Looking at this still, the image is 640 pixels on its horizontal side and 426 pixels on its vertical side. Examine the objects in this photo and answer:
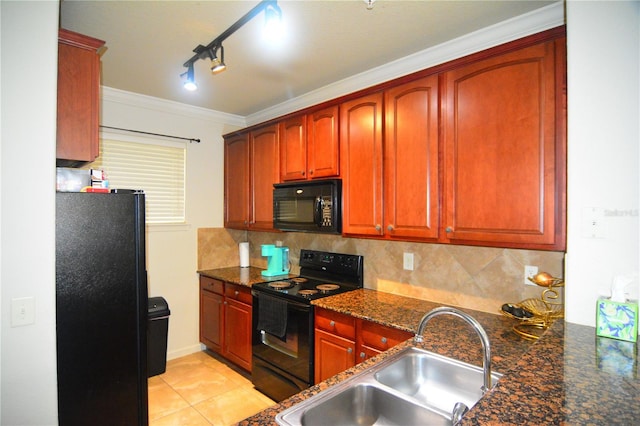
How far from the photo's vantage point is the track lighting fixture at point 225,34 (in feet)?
5.28

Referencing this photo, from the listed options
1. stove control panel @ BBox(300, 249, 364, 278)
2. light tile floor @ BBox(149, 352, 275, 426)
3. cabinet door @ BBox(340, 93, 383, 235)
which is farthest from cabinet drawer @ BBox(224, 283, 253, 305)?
cabinet door @ BBox(340, 93, 383, 235)

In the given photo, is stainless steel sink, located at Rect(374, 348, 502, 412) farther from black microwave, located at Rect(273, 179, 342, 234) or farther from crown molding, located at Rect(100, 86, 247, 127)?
crown molding, located at Rect(100, 86, 247, 127)

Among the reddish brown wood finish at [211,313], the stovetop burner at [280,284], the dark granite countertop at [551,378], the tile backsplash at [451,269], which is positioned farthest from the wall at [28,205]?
the tile backsplash at [451,269]

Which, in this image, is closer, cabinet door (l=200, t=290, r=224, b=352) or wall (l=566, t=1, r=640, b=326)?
wall (l=566, t=1, r=640, b=326)

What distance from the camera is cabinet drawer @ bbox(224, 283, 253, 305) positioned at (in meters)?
3.02

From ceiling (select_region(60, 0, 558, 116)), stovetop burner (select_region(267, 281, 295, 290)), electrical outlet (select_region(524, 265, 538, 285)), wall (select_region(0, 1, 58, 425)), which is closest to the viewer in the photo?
wall (select_region(0, 1, 58, 425))

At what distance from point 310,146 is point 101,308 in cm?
180

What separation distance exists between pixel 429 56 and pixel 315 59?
0.78 metres

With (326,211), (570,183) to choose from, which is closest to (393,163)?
(326,211)

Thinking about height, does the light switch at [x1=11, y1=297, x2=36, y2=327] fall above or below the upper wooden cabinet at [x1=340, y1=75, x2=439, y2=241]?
below

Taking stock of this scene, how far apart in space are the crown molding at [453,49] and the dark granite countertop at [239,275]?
5.55ft

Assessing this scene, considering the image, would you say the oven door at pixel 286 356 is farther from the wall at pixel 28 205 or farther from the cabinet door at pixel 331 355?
the wall at pixel 28 205

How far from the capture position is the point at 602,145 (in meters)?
1.37

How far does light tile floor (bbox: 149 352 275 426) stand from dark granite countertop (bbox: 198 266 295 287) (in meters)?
0.88
